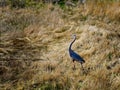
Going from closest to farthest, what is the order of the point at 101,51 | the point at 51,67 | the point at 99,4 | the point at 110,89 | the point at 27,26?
the point at 110,89
the point at 51,67
the point at 101,51
the point at 27,26
the point at 99,4

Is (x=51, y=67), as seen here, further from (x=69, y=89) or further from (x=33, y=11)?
(x=33, y=11)

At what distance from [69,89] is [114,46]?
1.87 meters

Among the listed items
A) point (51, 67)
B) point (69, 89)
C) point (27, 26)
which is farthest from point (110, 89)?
point (27, 26)

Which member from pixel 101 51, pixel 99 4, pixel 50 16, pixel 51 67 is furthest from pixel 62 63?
pixel 99 4

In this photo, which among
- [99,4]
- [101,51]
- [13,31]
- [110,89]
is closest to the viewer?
[110,89]

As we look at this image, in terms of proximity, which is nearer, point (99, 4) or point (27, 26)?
point (27, 26)

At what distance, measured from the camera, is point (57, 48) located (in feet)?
25.7

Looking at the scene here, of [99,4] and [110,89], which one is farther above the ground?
[99,4]

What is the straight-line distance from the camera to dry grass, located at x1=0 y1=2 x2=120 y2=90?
21.4 feet

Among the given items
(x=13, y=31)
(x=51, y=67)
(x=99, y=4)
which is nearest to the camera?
(x=51, y=67)

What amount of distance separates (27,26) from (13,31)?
640 mm

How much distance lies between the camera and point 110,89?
6.28 meters

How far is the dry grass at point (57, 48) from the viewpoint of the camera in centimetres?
651

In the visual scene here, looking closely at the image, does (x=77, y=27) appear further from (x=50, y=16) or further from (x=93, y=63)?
(x=93, y=63)
